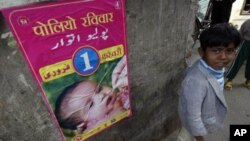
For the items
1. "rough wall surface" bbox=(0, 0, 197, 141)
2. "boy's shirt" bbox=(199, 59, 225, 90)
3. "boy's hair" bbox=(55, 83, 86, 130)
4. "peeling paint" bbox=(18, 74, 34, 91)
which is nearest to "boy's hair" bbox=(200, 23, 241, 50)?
"boy's shirt" bbox=(199, 59, 225, 90)

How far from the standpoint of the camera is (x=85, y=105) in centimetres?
187

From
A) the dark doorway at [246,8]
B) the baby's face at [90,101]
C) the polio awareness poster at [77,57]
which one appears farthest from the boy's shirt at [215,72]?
the dark doorway at [246,8]

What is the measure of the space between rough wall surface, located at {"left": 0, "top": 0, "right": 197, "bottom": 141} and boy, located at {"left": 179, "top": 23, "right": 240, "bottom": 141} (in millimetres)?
344

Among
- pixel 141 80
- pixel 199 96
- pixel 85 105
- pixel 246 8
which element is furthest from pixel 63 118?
pixel 246 8

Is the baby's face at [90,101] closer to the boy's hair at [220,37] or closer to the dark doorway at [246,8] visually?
the boy's hair at [220,37]

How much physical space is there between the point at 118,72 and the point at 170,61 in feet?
2.15

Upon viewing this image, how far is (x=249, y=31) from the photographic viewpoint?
399 cm

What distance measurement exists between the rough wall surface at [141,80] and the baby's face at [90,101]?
0.64 ft

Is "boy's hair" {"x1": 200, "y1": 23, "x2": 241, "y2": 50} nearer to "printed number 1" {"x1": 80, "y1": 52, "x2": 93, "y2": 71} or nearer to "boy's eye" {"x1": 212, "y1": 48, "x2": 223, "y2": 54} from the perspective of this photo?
"boy's eye" {"x1": 212, "y1": 48, "x2": 223, "y2": 54}

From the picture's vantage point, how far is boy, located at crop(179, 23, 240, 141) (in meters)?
1.89

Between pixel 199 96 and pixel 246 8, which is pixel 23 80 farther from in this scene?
pixel 246 8

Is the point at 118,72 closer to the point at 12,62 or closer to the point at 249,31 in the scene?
the point at 12,62

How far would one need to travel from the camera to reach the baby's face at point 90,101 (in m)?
1.79

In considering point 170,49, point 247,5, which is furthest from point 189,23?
point 247,5
